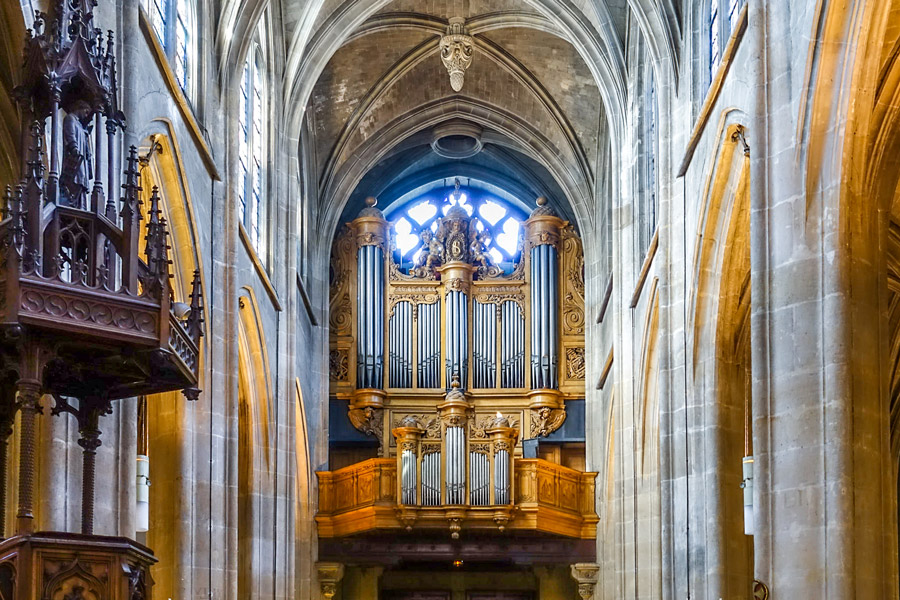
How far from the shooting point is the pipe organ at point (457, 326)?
31.1m

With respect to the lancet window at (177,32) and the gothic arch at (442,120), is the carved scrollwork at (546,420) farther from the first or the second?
the lancet window at (177,32)

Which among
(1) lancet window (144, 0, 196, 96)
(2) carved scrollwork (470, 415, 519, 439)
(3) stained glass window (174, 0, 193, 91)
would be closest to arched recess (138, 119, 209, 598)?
(1) lancet window (144, 0, 196, 96)

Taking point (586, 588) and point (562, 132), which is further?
point (562, 132)

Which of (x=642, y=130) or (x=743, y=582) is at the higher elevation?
(x=642, y=130)

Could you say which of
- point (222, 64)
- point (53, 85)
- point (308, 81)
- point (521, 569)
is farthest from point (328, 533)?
point (53, 85)

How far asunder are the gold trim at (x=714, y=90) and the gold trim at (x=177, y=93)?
624 cm

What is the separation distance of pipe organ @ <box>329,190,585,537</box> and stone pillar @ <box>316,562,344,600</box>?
2.83m

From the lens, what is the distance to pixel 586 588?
29.1 m

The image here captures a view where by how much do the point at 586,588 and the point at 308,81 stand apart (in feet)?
36.5

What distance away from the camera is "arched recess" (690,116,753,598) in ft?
58.7

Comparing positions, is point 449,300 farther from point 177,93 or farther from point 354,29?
point 177,93

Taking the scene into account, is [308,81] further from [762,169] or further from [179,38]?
[762,169]

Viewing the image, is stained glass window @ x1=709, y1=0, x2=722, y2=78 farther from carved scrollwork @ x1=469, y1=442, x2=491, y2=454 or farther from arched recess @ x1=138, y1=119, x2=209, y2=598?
carved scrollwork @ x1=469, y1=442, x2=491, y2=454

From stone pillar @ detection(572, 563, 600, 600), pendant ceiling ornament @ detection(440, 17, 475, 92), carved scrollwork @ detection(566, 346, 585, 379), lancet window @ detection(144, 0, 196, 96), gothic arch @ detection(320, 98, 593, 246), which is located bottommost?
stone pillar @ detection(572, 563, 600, 600)
